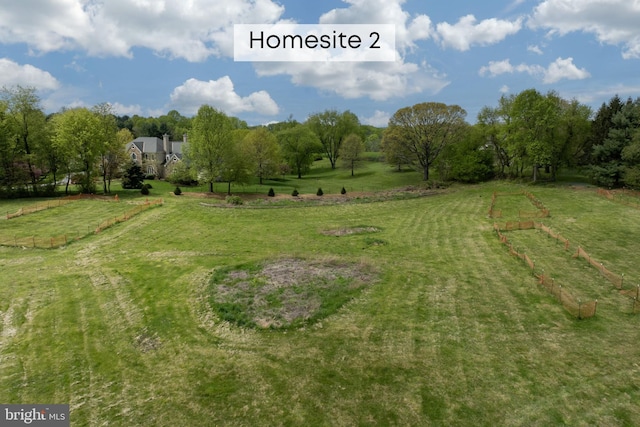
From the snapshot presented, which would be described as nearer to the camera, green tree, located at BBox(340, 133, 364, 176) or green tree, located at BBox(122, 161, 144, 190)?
green tree, located at BBox(122, 161, 144, 190)

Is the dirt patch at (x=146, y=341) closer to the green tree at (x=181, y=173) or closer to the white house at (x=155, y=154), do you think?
the green tree at (x=181, y=173)

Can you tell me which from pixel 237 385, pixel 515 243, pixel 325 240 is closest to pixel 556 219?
pixel 515 243

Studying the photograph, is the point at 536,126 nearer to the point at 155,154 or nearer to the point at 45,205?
the point at 45,205

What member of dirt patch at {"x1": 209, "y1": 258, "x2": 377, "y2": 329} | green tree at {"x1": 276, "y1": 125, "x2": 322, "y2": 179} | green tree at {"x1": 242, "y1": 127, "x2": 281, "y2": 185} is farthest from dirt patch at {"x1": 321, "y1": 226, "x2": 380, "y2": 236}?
green tree at {"x1": 276, "y1": 125, "x2": 322, "y2": 179}

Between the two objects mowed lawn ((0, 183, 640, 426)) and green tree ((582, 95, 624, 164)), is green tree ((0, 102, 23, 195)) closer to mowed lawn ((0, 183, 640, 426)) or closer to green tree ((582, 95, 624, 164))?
mowed lawn ((0, 183, 640, 426))

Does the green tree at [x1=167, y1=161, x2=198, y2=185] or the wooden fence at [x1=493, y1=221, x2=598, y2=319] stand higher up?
the green tree at [x1=167, y1=161, x2=198, y2=185]
